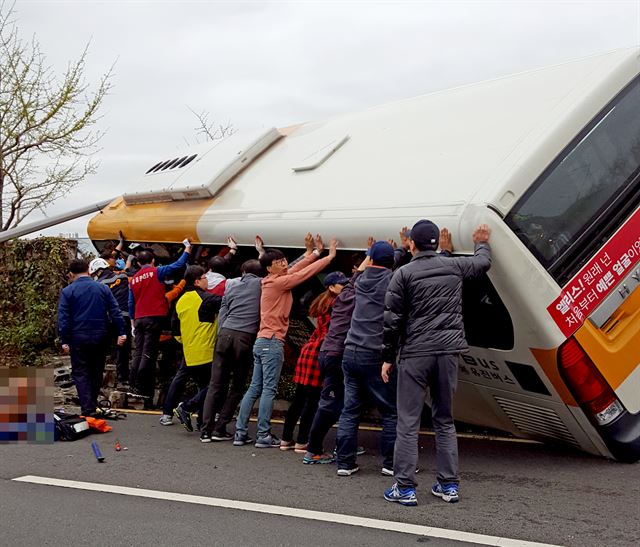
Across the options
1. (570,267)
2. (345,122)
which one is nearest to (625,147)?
(570,267)

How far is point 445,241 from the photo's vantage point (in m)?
5.24

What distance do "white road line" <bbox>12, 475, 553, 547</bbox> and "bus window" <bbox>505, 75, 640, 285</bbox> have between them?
1.68 metres

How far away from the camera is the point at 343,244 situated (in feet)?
20.1

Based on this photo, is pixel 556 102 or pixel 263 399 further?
pixel 263 399

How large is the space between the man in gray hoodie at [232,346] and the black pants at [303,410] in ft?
2.33

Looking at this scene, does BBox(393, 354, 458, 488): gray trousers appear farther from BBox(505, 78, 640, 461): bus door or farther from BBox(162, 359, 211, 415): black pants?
BBox(162, 359, 211, 415): black pants

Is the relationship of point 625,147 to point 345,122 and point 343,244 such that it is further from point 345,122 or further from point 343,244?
point 345,122

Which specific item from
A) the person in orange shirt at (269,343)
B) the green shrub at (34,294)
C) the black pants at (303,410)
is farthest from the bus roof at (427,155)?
the green shrub at (34,294)

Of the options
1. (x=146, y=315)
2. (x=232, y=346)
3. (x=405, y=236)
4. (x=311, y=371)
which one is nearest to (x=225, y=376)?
(x=232, y=346)

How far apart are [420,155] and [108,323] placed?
3.88m

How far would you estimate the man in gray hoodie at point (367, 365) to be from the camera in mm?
5680

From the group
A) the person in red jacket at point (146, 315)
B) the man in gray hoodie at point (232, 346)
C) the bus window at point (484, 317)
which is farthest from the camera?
the person in red jacket at point (146, 315)

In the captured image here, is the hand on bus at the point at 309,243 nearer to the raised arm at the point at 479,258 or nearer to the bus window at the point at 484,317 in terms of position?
the bus window at the point at 484,317

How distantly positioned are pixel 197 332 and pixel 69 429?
1422mm
